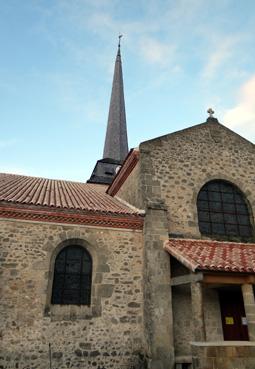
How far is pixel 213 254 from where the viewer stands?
8148mm

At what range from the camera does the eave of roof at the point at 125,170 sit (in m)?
10.7

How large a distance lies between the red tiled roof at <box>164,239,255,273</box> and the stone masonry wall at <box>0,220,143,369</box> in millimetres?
1366

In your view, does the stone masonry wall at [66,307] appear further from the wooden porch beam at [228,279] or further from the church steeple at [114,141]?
the church steeple at [114,141]

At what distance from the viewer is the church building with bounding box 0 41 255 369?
7398mm

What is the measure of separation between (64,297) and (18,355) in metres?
1.66

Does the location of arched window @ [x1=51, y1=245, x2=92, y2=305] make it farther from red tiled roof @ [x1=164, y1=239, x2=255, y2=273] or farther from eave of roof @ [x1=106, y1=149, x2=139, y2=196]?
eave of roof @ [x1=106, y1=149, x2=139, y2=196]

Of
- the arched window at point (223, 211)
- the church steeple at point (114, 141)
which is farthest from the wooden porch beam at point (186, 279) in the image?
the church steeple at point (114, 141)

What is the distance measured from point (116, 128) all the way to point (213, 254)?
16.5 m

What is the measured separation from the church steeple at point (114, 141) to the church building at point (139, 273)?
9926 millimetres

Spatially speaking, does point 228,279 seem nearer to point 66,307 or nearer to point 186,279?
point 186,279

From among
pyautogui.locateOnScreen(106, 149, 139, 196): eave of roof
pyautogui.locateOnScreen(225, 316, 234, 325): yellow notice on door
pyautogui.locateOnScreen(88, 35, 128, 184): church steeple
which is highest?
pyautogui.locateOnScreen(88, 35, 128, 184): church steeple

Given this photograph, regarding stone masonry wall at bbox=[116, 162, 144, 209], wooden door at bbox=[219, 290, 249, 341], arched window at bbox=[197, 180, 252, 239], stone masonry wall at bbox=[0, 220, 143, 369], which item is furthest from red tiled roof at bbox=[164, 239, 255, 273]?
stone masonry wall at bbox=[116, 162, 144, 209]

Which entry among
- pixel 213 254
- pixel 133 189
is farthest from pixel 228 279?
pixel 133 189

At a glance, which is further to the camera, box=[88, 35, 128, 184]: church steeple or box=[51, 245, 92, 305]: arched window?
box=[88, 35, 128, 184]: church steeple
